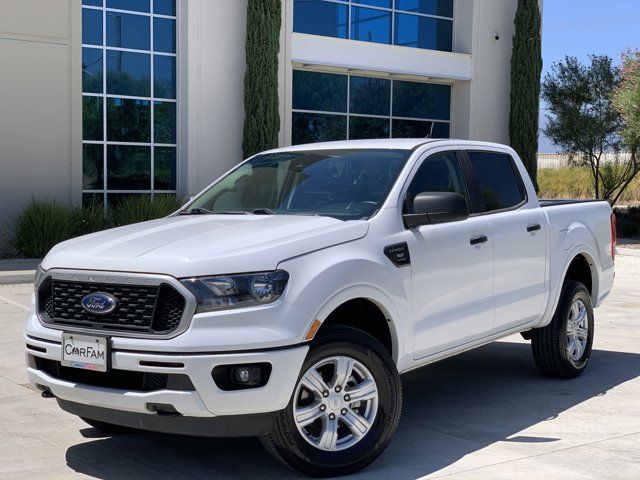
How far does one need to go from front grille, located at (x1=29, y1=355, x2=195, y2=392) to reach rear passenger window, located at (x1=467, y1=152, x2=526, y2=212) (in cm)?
Answer: 299

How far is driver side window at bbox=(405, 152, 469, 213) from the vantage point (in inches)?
241

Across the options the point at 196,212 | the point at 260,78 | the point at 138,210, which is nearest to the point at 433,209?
the point at 196,212

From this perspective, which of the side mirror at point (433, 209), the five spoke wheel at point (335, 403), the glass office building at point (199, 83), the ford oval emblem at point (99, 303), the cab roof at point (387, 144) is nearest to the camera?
the ford oval emblem at point (99, 303)

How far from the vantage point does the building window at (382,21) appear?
74.0 feet

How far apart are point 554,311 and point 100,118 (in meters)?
13.7

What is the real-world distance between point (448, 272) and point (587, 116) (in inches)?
886

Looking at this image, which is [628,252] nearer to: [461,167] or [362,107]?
[362,107]

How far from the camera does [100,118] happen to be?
1917 centimetres

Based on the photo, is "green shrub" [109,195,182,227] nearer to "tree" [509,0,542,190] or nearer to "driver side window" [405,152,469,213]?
"tree" [509,0,542,190]

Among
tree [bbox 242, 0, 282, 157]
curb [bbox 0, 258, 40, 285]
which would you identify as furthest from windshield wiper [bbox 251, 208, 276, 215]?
tree [bbox 242, 0, 282, 157]

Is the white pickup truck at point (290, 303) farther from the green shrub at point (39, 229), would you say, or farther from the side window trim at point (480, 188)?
the green shrub at point (39, 229)

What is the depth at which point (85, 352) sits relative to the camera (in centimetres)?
486

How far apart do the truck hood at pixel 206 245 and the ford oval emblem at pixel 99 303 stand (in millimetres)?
150

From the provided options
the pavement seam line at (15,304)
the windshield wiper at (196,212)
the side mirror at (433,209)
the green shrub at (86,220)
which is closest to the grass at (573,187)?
the green shrub at (86,220)
